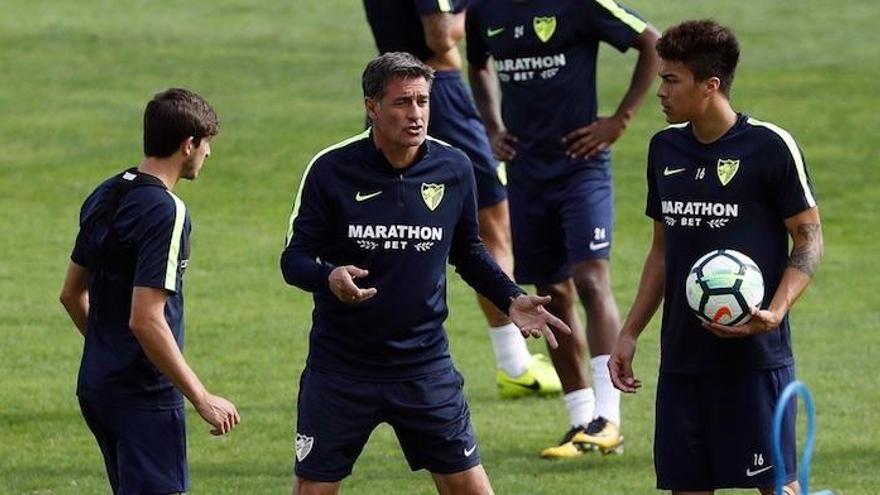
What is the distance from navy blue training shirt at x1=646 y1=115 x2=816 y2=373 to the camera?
7.39m

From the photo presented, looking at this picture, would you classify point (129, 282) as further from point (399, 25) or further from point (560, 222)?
point (399, 25)

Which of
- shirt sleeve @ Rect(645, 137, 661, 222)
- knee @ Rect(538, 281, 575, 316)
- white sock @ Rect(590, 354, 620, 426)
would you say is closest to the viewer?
shirt sleeve @ Rect(645, 137, 661, 222)

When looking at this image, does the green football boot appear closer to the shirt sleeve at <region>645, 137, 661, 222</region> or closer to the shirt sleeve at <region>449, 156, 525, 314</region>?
the shirt sleeve at <region>449, 156, 525, 314</region>

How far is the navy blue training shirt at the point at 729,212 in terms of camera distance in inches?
291

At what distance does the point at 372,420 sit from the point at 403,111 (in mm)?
1202

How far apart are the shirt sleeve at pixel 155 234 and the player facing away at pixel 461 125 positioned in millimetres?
4442

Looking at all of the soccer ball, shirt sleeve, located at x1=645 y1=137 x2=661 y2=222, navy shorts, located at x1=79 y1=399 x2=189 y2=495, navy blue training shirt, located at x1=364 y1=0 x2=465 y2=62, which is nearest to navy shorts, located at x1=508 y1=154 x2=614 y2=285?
navy blue training shirt, located at x1=364 y1=0 x2=465 y2=62

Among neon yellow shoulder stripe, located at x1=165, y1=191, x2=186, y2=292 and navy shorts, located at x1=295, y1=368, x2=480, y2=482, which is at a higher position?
neon yellow shoulder stripe, located at x1=165, y1=191, x2=186, y2=292

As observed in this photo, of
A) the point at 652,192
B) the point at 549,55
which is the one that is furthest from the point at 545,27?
the point at 652,192

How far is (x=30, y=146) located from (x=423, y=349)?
52.1 ft

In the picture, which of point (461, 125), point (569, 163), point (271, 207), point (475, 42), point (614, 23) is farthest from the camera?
point (271, 207)

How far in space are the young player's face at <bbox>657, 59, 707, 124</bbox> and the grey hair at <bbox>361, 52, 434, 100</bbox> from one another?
915 mm

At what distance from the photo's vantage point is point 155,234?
711 centimetres

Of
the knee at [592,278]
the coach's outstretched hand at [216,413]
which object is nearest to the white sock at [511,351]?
the knee at [592,278]
